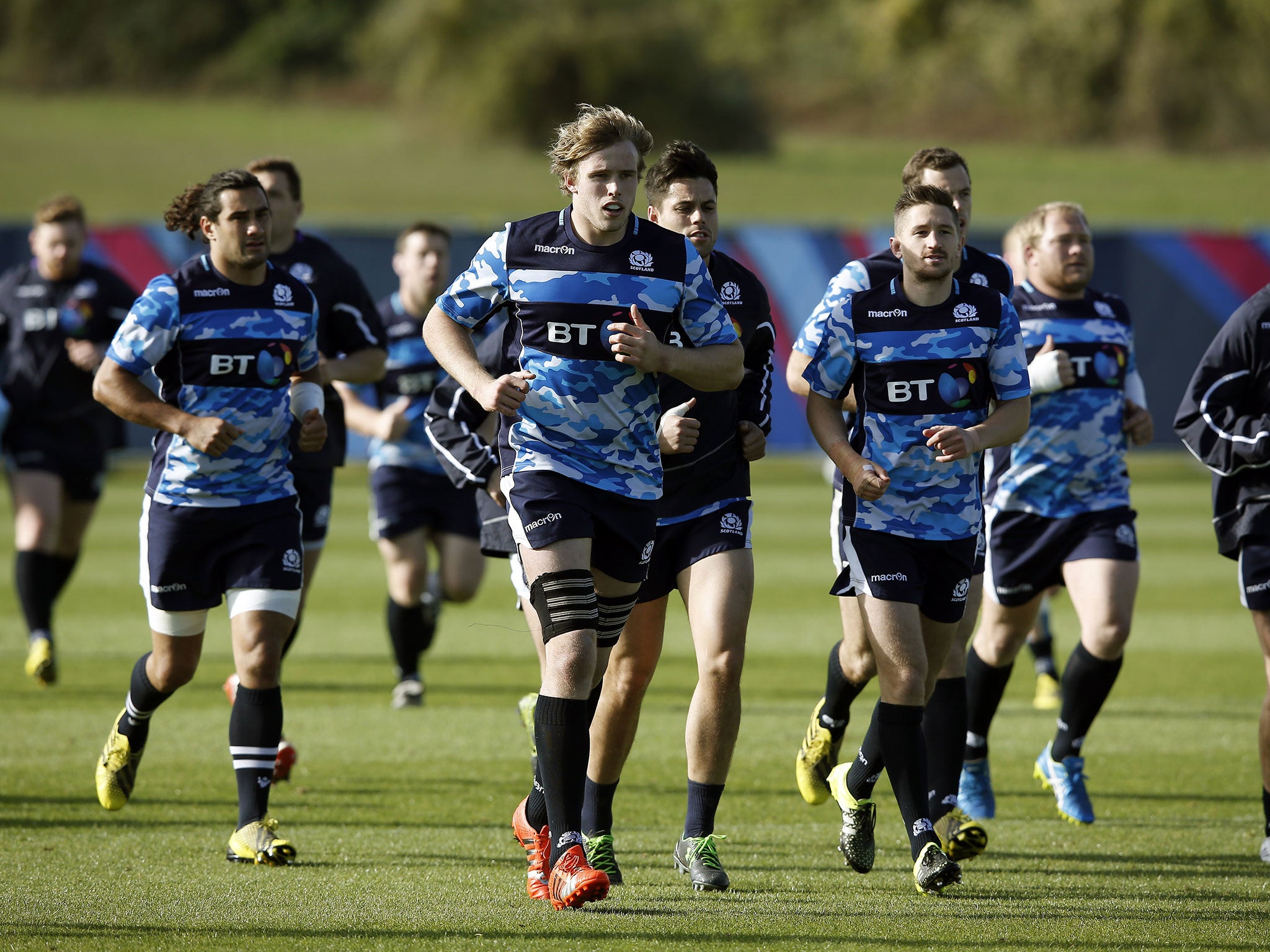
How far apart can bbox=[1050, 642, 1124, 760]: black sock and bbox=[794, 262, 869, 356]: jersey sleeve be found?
6.18ft

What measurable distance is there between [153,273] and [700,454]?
57.6 ft

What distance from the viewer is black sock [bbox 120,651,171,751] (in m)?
5.99

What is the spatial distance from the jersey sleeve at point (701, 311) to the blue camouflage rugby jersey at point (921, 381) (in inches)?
18.0

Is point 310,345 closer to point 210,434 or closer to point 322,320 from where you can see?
point 210,434

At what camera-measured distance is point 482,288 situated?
5125 millimetres

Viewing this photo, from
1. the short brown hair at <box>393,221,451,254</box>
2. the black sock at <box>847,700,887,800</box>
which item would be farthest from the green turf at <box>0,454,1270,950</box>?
the short brown hair at <box>393,221,451,254</box>

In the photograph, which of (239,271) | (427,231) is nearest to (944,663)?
(239,271)

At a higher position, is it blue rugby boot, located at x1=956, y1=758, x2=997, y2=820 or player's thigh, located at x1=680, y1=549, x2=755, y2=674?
player's thigh, located at x1=680, y1=549, x2=755, y2=674

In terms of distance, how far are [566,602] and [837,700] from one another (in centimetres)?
195

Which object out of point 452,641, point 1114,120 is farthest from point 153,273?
point 1114,120

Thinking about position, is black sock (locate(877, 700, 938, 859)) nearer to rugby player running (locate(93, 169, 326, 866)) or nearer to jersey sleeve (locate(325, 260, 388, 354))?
rugby player running (locate(93, 169, 326, 866))

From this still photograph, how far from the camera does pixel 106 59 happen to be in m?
54.8

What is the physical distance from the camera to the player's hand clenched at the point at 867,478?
17.0 feet

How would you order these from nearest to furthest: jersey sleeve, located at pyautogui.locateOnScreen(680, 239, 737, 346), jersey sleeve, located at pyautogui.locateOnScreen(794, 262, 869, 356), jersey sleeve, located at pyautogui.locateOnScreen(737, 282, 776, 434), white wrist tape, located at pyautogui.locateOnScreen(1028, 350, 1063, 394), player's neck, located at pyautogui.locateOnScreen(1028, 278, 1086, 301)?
1. jersey sleeve, located at pyautogui.locateOnScreen(680, 239, 737, 346)
2. jersey sleeve, located at pyautogui.locateOnScreen(794, 262, 869, 356)
3. jersey sleeve, located at pyautogui.locateOnScreen(737, 282, 776, 434)
4. white wrist tape, located at pyautogui.locateOnScreen(1028, 350, 1063, 394)
5. player's neck, located at pyautogui.locateOnScreen(1028, 278, 1086, 301)
